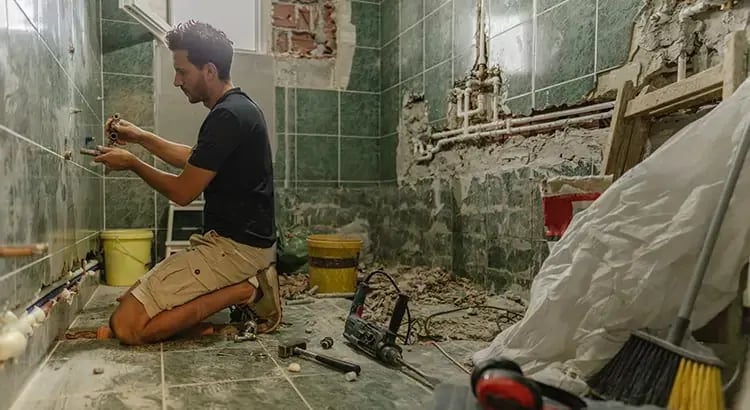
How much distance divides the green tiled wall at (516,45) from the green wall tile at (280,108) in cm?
85

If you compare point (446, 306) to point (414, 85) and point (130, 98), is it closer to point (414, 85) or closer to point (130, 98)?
point (414, 85)

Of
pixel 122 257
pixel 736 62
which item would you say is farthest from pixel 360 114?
pixel 736 62

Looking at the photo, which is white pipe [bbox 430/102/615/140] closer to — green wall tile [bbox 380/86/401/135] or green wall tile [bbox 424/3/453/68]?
green wall tile [bbox 424/3/453/68]

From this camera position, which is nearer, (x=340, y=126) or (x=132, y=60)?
(x=132, y=60)

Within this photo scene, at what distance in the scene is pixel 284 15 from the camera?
4.45 metres

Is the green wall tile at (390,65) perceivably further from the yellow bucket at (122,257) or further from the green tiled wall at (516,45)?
the yellow bucket at (122,257)

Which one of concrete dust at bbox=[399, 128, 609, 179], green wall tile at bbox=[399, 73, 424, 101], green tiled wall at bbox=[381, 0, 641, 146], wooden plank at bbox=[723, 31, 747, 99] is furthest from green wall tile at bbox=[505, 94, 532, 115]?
wooden plank at bbox=[723, 31, 747, 99]

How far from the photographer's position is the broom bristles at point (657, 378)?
3.77 ft

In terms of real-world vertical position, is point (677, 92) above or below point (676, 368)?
above

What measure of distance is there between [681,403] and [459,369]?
806 mm

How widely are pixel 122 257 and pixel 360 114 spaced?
84.6 inches

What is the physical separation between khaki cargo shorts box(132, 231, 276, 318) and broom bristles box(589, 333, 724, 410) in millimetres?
1433

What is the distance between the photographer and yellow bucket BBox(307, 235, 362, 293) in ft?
10.7

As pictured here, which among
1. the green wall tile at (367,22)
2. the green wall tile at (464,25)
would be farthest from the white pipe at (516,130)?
the green wall tile at (367,22)
